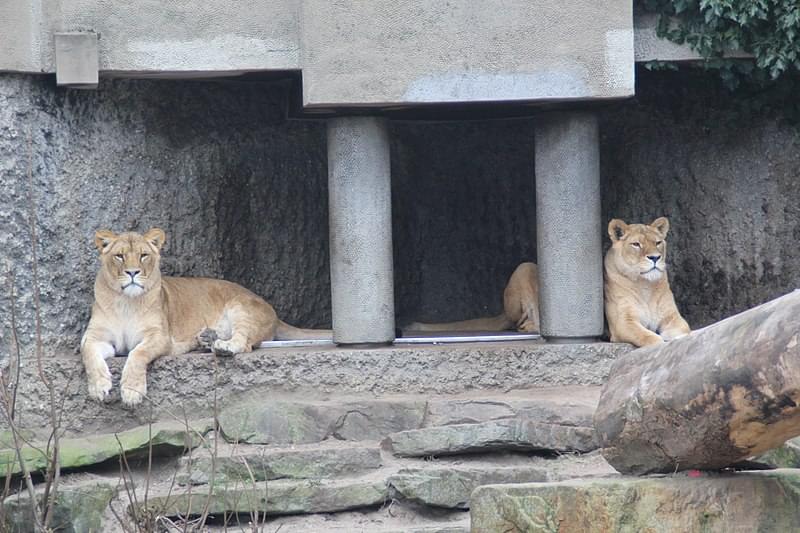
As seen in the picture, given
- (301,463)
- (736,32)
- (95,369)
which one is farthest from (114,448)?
(736,32)

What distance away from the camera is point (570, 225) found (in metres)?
9.67

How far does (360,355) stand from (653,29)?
10.4 ft

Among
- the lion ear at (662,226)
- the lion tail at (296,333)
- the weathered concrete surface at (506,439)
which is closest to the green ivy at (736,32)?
the lion ear at (662,226)

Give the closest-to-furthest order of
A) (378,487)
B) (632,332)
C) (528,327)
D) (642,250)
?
(378,487) → (632,332) → (642,250) → (528,327)

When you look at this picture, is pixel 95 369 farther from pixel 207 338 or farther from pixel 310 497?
pixel 310 497

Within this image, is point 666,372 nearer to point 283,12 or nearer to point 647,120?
point 283,12

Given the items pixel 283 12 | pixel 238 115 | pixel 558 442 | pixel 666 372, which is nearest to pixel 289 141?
pixel 238 115

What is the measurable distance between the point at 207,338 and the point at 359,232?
1.41 meters

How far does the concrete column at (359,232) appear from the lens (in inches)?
379

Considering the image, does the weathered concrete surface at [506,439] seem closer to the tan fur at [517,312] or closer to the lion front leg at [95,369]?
the tan fur at [517,312]

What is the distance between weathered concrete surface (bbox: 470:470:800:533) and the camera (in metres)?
6.14

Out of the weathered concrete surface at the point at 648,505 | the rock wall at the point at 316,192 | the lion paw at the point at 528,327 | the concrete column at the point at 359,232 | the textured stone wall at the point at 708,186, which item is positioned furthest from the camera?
the lion paw at the point at 528,327

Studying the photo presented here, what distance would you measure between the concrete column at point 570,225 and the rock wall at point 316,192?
875mm

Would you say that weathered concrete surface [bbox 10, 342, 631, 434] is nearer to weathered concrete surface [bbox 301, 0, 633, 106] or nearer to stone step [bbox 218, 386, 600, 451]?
stone step [bbox 218, 386, 600, 451]
